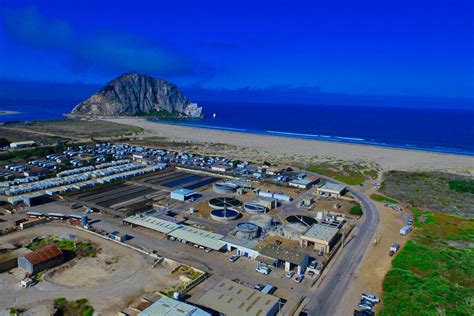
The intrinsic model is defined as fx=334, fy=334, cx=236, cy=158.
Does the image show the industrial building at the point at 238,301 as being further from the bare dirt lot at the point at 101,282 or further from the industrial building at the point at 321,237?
the industrial building at the point at 321,237

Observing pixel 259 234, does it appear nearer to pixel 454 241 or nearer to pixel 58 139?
pixel 454 241

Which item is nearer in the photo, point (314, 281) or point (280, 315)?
point (280, 315)

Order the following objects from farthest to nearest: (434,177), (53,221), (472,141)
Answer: (472,141)
(434,177)
(53,221)

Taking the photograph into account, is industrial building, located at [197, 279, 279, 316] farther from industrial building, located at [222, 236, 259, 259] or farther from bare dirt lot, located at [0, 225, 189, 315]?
industrial building, located at [222, 236, 259, 259]

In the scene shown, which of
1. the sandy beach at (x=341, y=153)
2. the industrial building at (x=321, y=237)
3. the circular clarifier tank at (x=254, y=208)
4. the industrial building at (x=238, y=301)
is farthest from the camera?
the sandy beach at (x=341, y=153)

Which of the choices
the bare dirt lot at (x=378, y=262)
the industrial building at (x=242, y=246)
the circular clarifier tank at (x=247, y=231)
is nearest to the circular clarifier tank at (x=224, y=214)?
the circular clarifier tank at (x=247, y=231)

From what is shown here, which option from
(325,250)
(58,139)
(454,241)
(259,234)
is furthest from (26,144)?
(454,241)

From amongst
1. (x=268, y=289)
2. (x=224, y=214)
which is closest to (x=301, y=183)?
(x=224, y=214)
